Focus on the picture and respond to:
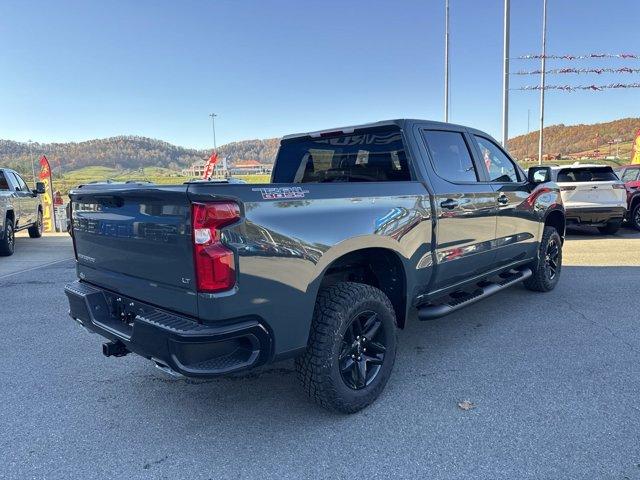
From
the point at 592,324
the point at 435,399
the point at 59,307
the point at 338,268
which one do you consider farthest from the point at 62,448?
the point at 592,324

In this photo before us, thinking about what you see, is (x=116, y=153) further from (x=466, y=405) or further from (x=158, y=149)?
(x=466, y=405)

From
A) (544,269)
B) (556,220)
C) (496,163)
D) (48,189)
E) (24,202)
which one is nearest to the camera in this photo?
(496,163)

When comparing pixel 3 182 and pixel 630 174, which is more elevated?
pixel 3 182

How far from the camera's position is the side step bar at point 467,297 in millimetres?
3725

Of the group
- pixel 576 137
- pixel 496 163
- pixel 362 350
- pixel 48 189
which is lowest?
pixel 362 350

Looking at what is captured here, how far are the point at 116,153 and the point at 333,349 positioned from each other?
5135 centimetres

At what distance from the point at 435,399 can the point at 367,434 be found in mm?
664

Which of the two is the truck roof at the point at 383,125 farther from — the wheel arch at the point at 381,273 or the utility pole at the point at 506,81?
the utility pole at the point at 506,81

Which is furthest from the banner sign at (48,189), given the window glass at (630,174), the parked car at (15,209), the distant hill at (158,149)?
the distant hill at (158,149)

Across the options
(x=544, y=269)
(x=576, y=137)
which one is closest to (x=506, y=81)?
(x=544, y=269)

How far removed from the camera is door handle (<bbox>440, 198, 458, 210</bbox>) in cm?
373

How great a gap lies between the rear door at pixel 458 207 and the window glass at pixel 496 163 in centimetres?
28

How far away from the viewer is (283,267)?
2.53m

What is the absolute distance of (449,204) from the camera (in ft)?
12.4
